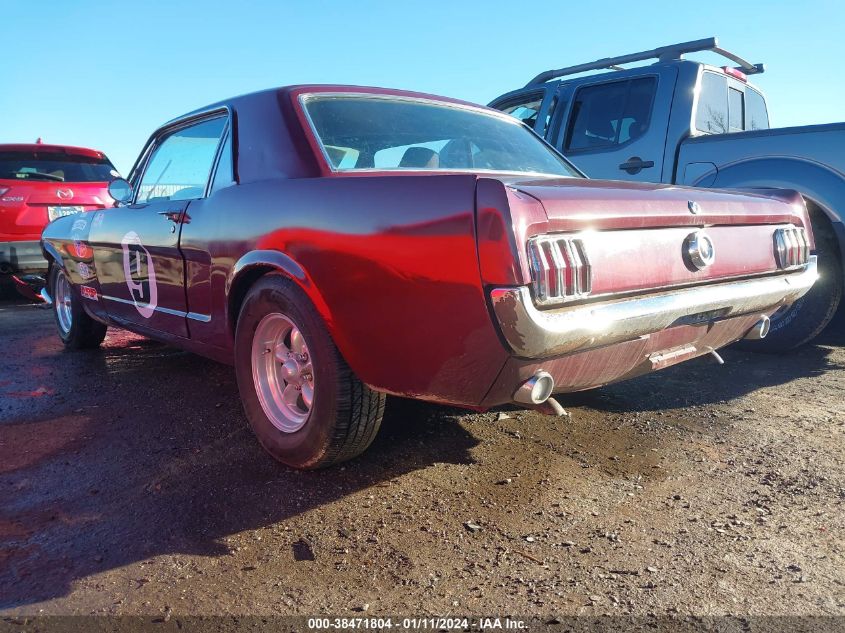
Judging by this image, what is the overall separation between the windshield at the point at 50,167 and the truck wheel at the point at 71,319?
2.54 metres

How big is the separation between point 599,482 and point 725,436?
834 millimetres

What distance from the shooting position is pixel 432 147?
3000mm

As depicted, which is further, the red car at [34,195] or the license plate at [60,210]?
the license plate at [60,210]

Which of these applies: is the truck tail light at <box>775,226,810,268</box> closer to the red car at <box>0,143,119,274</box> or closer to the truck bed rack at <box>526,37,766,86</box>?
the truck bed rack at <box>526,37,766,86</box>

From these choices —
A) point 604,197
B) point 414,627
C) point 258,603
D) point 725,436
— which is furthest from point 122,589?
point 725,436

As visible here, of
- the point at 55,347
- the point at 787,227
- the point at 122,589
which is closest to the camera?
the point at 122,589

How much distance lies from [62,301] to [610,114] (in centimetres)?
470

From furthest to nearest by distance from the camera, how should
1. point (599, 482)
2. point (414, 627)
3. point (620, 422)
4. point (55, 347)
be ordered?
point (55, 347)
point (620, 422)
point (599, 482)
point (414, 627)

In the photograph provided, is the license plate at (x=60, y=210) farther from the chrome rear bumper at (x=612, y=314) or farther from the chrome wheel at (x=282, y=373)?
the chrome rear bumper at (x=612, y=314)

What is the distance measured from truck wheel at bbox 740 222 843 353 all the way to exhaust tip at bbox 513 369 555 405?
275cm

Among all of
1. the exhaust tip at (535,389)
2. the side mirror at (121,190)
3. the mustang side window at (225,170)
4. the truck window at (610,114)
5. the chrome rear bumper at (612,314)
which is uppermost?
the truck window at (610,114)

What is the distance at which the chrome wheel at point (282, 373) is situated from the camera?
272cm

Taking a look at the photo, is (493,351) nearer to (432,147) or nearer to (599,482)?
(599,482)

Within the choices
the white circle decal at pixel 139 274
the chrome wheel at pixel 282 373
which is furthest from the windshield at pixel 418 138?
the white circle decal at pixel 139 274
